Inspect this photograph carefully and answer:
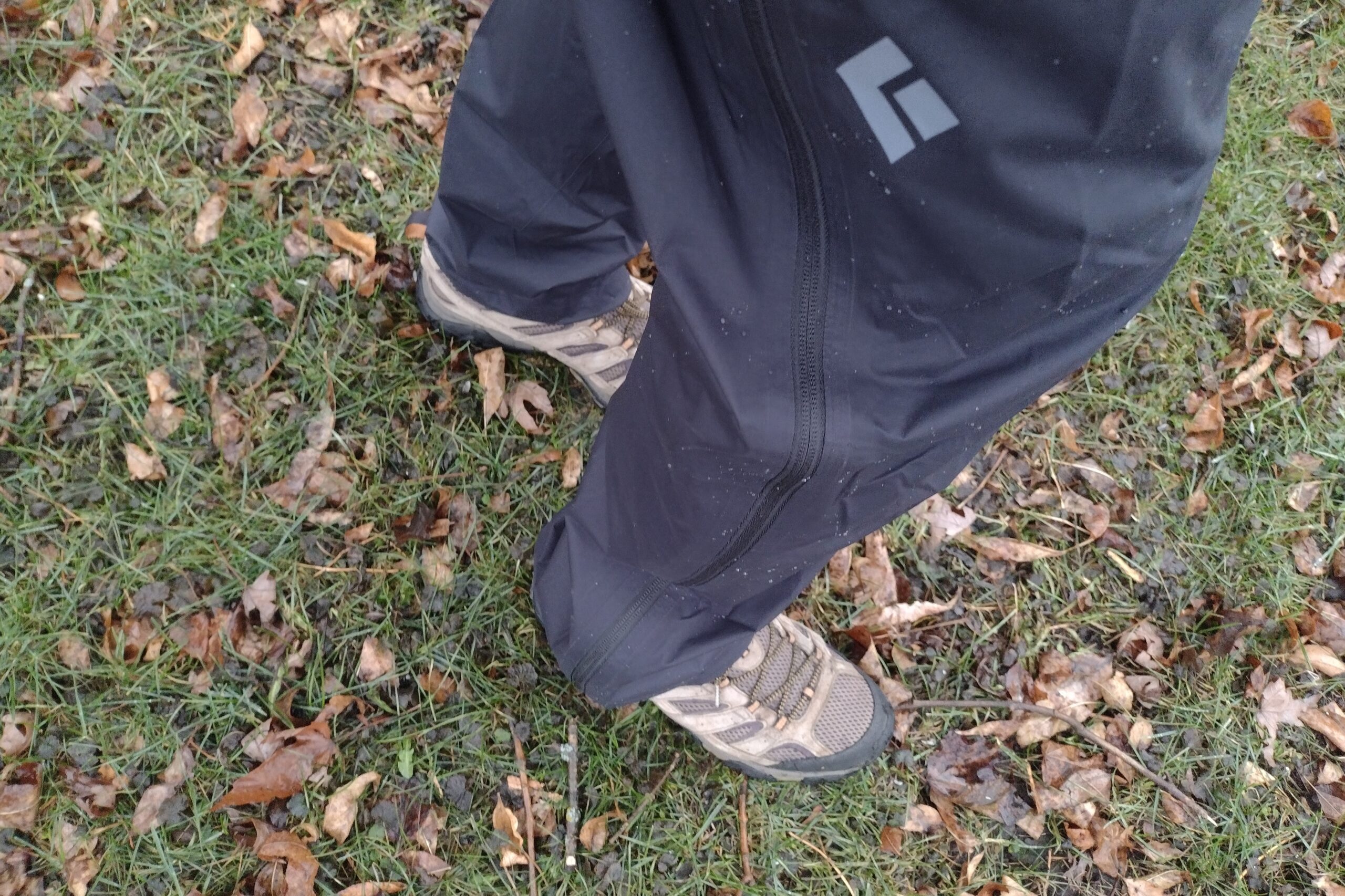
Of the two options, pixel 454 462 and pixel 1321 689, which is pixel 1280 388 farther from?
pixel 454 462

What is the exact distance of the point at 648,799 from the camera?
187 cm

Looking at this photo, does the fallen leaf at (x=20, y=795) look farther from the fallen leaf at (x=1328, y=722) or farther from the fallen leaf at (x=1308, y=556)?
the fallen leaf at (x=1308, y=556)

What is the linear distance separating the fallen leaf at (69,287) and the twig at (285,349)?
465 millimetres

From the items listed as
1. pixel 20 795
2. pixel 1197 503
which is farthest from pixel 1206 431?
pixel 20 795

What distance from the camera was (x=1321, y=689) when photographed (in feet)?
7.22

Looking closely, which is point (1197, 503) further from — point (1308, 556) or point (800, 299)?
point (800, 299)

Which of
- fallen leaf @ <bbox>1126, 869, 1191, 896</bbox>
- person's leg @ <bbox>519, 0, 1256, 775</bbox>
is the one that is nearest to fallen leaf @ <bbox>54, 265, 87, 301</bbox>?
person's leg @ <bbox>519, 0, 1256, 775</bbox>

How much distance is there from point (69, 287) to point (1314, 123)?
146 inches

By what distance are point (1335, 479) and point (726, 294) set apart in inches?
94.6

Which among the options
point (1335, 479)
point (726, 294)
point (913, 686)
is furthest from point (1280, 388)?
point (726, 294)

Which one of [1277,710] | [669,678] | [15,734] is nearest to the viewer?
[669,678]

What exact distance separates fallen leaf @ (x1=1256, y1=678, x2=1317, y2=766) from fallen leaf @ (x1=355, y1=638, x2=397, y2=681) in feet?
7.10

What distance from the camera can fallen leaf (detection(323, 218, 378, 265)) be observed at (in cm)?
212

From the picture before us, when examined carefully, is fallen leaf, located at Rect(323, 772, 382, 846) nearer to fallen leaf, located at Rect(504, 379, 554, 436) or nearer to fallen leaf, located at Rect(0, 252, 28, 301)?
fallen leaf, located at Rect(504, 379, 554, 436)
